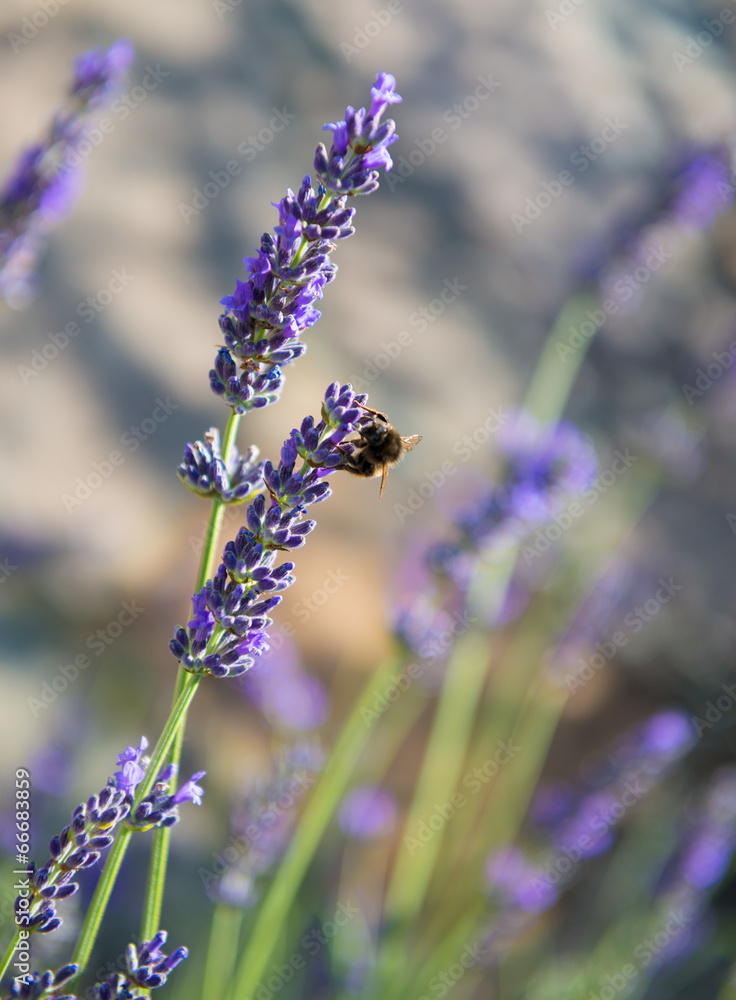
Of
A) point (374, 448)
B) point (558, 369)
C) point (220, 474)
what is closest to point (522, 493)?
point (374, 448)

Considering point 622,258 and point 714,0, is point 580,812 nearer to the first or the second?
point 622,258

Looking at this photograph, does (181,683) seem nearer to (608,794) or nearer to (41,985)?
(41,985)

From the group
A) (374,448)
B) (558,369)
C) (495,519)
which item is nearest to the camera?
(374,448)

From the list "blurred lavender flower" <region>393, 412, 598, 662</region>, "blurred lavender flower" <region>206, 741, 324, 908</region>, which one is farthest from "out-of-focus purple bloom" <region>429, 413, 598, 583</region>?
"blurred lavender flower" <region>206, 741, 324, 908</region>

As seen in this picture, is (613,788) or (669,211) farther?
(669,211)

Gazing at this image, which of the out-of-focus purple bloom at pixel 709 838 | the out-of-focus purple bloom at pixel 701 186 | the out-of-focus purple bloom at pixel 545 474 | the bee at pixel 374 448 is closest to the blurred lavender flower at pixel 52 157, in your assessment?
the bee at pixel 374 448

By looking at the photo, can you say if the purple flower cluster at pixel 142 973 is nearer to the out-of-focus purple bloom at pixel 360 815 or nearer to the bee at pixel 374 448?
the bee at pixel 374 448

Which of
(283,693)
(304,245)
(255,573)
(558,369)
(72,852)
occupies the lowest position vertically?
(72,852)
